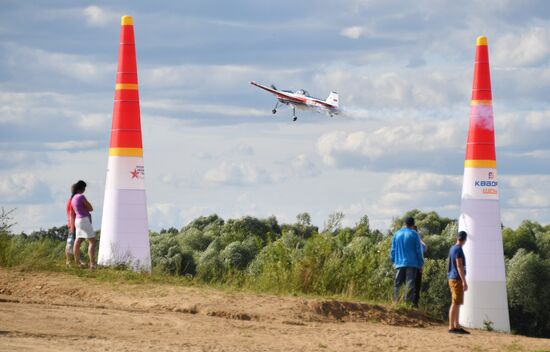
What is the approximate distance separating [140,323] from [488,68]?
656 inches

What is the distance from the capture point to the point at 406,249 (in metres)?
17.1

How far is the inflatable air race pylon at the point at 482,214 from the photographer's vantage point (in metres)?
27.8

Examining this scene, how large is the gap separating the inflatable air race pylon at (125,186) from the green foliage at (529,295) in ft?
69.9

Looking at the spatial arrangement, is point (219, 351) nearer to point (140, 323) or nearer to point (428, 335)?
point (140, 323)

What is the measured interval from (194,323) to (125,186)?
31.9 feet

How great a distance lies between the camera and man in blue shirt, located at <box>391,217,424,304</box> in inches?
672

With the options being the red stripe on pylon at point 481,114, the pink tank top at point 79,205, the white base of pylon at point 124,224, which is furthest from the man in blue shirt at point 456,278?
the red stripe on pylon at point 481,114

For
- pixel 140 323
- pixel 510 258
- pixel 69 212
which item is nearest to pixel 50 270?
pixel 69 212

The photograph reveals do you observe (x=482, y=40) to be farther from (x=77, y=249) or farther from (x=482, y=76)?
(x=77, y=249)

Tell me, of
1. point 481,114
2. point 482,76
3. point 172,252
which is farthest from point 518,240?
point 482,76

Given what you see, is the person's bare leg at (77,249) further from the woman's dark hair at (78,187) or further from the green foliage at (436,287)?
the green foliage at (436,287)

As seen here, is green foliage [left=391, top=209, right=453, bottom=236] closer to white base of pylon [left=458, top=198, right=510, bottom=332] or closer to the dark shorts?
white base of pylon [left=458, top=198, right=510, bottom=332]

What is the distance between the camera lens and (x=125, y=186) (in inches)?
928

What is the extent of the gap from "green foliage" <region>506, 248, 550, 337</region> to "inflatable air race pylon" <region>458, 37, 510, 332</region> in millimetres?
11502
